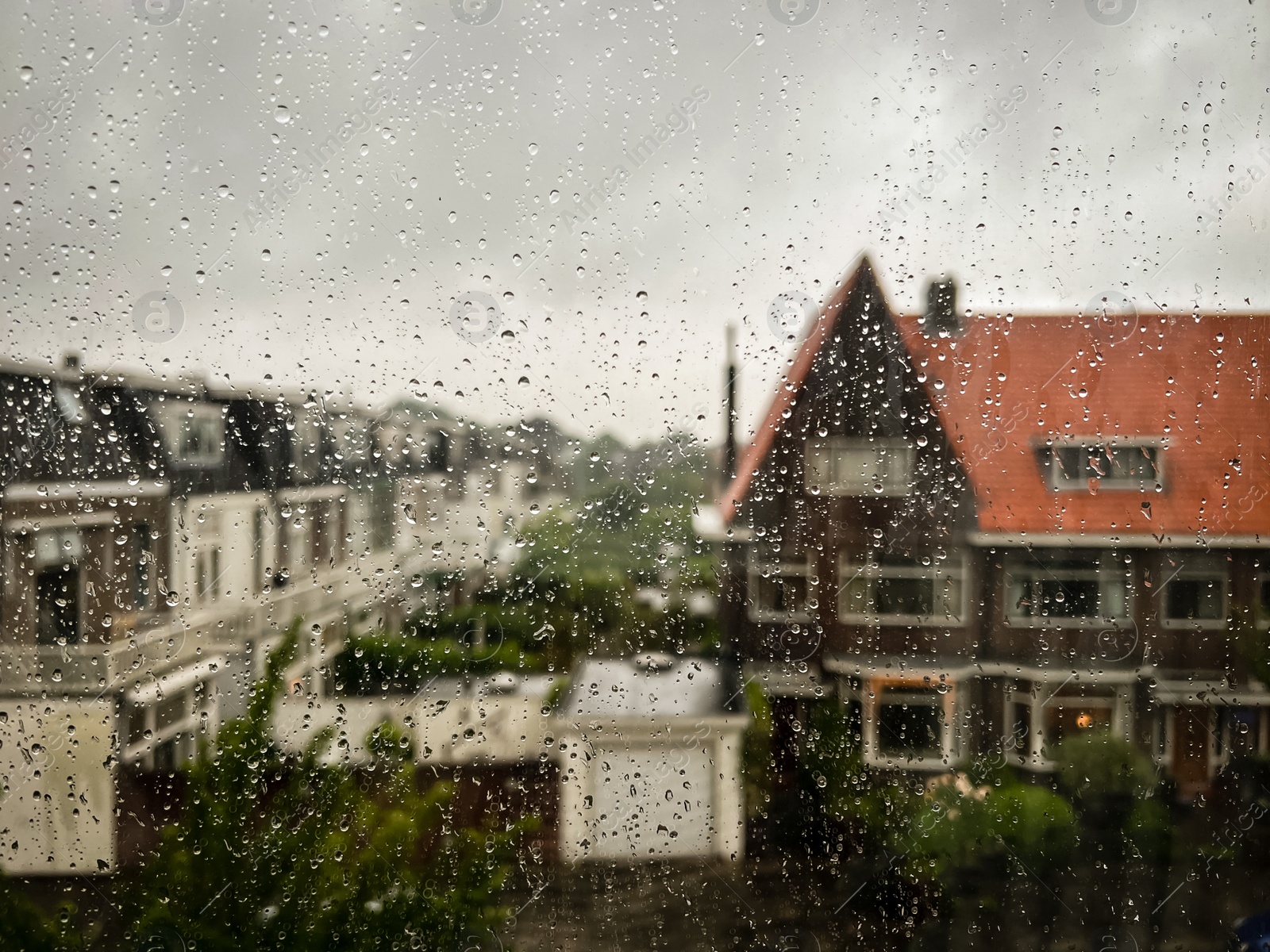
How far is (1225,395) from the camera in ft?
3.21

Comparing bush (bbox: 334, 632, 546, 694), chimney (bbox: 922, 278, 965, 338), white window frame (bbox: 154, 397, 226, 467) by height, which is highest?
chimney (bbox: 922, 278, 965, 338)

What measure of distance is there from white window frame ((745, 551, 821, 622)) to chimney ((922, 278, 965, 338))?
36 centimetres

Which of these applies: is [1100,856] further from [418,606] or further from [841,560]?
[418,606]

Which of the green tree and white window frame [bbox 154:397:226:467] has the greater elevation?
white window frame [bbox 154:397:226:467]

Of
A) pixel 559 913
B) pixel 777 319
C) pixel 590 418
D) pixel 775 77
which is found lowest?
pixel 559 913

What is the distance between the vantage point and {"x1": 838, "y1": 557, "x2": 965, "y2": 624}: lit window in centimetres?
92

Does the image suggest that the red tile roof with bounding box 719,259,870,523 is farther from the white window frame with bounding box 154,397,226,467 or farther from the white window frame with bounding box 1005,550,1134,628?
the white window frame with bounding box 154,397,226,467

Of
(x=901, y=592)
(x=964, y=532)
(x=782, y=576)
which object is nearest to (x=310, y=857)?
(x=782, y=576)

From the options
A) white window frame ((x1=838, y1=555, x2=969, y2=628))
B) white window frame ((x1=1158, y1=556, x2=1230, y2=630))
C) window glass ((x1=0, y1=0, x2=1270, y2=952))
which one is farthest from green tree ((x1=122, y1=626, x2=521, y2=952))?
white window frame ((x1=1158, y1=556, x2=1230, y2=630))

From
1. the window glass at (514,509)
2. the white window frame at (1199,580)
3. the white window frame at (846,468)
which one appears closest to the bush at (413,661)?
the window glass at (514,509)

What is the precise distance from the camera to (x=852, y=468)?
92 cm

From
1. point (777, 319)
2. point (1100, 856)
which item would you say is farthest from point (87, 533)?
point (1100, 856)

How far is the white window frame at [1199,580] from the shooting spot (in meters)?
0.95

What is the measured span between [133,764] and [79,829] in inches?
4.8
